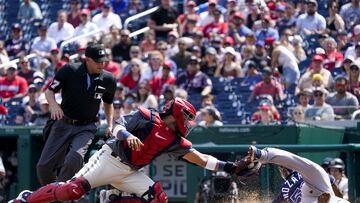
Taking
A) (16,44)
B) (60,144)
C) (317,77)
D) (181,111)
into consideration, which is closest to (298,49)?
(317,77)

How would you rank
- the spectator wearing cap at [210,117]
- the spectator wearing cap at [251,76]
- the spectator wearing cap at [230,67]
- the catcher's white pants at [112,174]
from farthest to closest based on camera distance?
the spectator wearing cap at [230,67] → the spectator wearing cap at [251,76] → the spectator wearing cap at [210,117] → the catcher's white pants at [112,174]

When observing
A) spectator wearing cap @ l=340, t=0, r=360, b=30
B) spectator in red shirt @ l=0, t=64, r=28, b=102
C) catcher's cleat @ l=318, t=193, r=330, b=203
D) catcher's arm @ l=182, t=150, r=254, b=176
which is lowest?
spectator in red shirt @ l=0, t=64, r=28, b=102

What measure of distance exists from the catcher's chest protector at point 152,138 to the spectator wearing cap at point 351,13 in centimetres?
837

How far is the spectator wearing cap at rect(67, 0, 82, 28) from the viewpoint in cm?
1951

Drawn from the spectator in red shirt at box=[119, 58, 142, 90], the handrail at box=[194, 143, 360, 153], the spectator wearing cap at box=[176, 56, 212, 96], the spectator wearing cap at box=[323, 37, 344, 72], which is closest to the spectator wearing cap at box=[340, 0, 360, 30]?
the spectator wearing cap at box=[323, 37, 344, 72]

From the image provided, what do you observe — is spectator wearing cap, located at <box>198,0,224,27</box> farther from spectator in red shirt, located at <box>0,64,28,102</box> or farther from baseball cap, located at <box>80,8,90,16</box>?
spectator in red shirt, located at <box>0,64,28,102</box>

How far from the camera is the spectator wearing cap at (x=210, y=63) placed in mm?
16625

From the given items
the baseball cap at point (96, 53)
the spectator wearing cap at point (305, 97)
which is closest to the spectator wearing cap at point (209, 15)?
the spectator wearing cap at point (305, 97)

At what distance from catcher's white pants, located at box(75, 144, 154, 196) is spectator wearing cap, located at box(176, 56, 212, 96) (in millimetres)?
6926

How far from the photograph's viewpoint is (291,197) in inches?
372

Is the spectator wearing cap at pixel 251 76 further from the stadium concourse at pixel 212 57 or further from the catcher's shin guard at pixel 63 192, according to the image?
the catcher's shin guard at pixel 63 192

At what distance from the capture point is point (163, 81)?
53.7 feet

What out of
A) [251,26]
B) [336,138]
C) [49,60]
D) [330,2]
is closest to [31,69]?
[49,60]

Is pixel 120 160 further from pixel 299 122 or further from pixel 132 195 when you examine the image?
pixel 299 122
